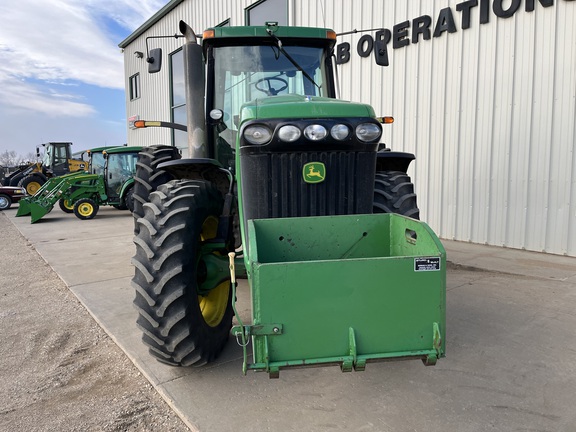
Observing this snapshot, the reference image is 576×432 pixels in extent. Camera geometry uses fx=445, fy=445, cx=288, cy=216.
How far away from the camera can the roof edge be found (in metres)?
16.4

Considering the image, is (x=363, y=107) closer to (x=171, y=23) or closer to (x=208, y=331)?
(x=208, y=331)

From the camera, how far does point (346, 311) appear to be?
2.18m

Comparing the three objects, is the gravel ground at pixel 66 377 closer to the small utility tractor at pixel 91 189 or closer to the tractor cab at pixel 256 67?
the tractor cab at pixel 256 67

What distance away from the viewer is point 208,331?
9.57 feet

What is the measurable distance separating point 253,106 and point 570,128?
5.08 m

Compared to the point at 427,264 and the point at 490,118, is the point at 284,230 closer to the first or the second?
the point at 427,264

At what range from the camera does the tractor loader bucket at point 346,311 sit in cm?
214

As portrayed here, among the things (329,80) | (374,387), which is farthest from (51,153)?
(374,387)

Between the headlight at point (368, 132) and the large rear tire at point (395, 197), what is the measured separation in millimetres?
813

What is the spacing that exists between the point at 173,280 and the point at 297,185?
3.22 ft

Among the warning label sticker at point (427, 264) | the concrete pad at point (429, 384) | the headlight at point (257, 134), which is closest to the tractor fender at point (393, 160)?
the concrete pad at point (429, 384)

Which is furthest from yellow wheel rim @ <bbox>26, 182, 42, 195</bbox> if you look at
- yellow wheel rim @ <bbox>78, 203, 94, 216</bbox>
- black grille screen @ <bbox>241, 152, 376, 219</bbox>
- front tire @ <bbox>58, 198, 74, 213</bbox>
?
black grille screen @ <bbox>241, 152, 376, 219</bbox>

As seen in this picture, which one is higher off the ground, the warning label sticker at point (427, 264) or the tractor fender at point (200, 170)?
the tractor fender at point (200, 170)

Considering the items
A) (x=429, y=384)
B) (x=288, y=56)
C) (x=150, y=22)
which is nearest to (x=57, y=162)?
(x=150, y=22)
